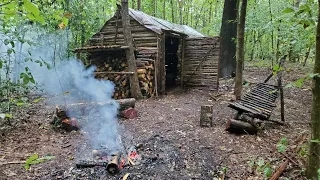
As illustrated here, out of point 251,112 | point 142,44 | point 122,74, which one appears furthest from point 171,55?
point 251,112

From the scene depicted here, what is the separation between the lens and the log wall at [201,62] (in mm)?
9883

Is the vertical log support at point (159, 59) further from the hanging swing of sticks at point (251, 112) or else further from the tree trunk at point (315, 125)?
the tree trunk at point (315, 125)

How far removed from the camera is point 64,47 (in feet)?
34.7

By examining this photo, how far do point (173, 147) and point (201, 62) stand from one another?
655 centimetres

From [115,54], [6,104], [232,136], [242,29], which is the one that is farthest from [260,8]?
[6,104]

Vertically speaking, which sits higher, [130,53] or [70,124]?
[130,53]

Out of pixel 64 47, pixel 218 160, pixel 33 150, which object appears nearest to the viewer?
pixel 218 160

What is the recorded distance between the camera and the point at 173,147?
4207 mm

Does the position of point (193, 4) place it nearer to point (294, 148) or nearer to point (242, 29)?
point (242, 29)

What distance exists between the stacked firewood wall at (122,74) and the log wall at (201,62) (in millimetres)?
2108

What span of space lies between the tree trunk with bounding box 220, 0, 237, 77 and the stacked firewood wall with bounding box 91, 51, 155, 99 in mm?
4068

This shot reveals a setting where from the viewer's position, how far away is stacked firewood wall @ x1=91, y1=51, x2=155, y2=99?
860 centimetres

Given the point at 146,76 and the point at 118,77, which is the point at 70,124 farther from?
the point at 146,76

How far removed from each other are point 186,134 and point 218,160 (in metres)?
1.19
